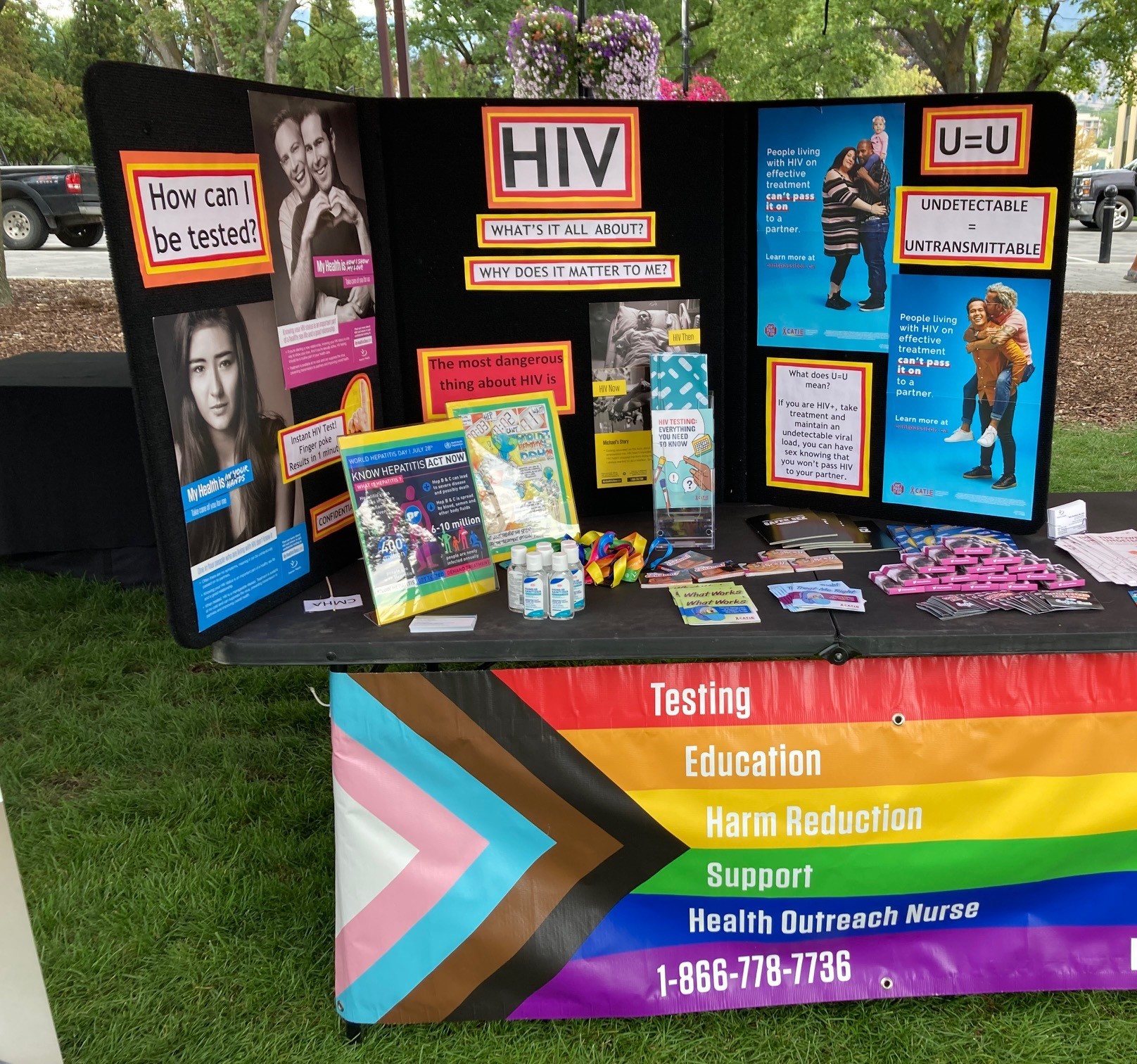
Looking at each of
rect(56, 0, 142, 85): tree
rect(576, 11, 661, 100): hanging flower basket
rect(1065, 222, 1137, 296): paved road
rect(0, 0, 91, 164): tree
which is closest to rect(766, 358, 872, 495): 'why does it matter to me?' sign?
rect(576, 11, 661, 100): hanging flower basket

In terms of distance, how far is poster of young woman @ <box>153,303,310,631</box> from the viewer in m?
1.82

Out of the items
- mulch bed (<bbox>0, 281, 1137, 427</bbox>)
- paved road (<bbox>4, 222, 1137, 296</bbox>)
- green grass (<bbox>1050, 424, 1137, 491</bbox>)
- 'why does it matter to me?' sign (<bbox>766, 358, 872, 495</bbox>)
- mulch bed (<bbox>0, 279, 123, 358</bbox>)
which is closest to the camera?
'why does it matter to me?' sign (<bbox>766, 358, 872, 495</bbox>)

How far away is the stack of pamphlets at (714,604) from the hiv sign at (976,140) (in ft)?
3.33

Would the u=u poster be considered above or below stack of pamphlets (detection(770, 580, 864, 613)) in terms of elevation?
above

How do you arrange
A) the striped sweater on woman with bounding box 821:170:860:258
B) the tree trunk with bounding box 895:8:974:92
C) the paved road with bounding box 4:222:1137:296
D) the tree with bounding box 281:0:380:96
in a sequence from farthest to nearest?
the tree with bounding box 281:0:380:96, the tree trunk with bounding box 895:8:974:92, the paved road with bounding box 4:222:1137:296, the striped sweater on woman with bounding box 821:170:860:258

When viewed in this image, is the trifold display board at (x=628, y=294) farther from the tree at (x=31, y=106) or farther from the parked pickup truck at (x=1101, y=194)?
the tree at (x=31, y=106)

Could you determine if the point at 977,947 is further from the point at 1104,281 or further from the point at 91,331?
the point at 1104,281

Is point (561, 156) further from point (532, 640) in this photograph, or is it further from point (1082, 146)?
point (1082, 146)

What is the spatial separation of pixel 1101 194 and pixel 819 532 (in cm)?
1660

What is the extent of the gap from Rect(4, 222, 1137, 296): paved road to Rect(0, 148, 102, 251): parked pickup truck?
0.23 m

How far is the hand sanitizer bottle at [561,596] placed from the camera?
2.00 meters

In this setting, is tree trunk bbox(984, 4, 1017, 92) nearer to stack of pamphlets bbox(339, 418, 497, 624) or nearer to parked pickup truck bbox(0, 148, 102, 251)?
stack of pamphlets bbox(339, 418, 497, 624)

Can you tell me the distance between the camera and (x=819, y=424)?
8.32ft

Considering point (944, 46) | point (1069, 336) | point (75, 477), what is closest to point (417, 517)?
point (75, 477)
